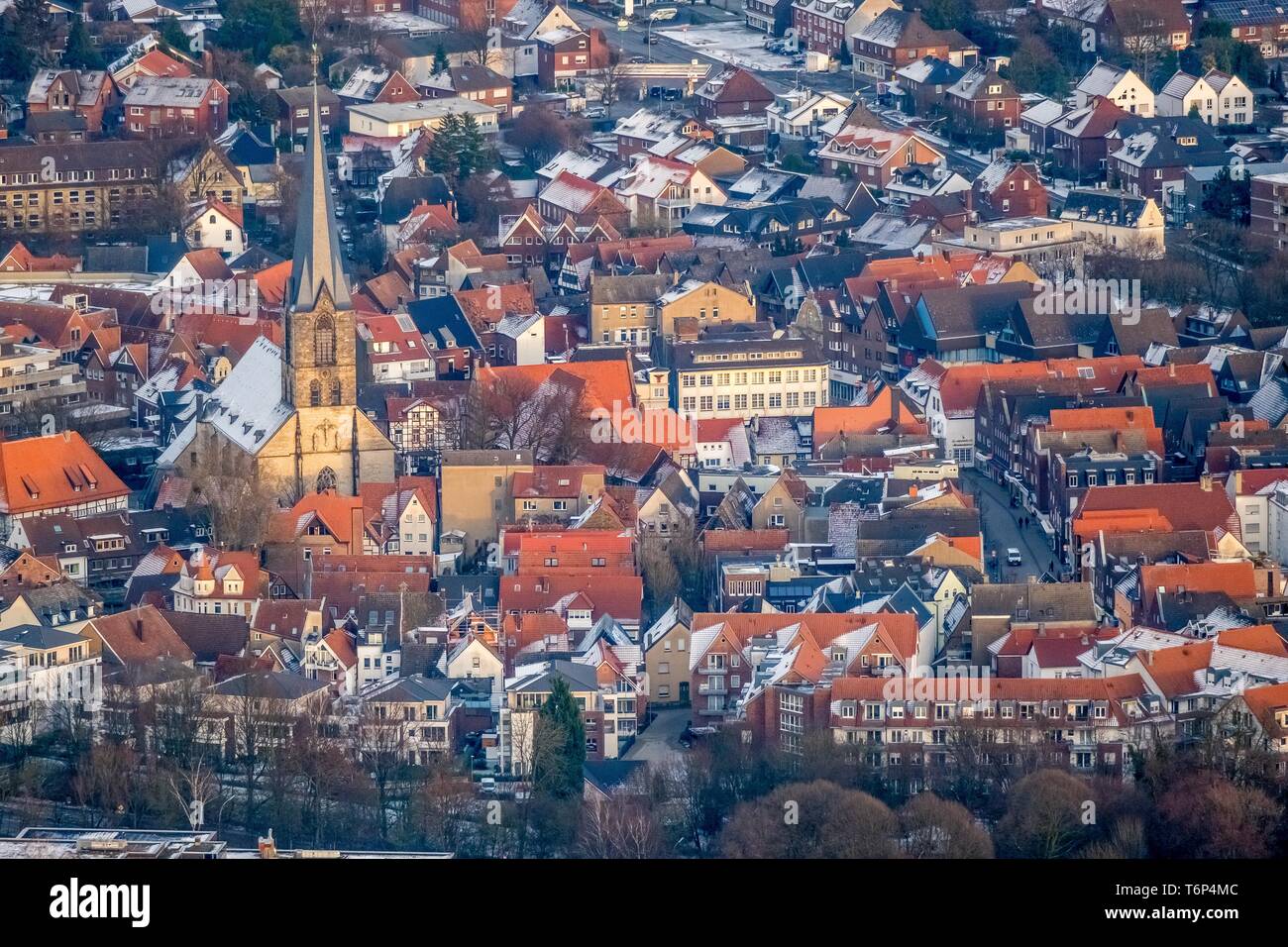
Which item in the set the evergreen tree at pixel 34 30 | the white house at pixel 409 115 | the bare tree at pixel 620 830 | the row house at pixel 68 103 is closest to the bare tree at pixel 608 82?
the white house at pixel 409 115

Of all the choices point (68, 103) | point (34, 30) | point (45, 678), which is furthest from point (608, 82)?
point (45, 678)

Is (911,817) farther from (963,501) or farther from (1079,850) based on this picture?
(963,501)

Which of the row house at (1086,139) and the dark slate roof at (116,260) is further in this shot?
the row house at (1086,139)

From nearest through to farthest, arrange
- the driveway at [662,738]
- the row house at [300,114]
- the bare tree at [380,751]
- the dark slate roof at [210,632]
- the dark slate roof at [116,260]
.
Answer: the bare tree at [380,751]
the driveway at [662,738]
the dark slate roof at [210,632]
the dark slate roof at [116,260]
the row house at [300,114]

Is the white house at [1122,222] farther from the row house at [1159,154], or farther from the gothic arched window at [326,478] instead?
the gothic arched window at [326,478]

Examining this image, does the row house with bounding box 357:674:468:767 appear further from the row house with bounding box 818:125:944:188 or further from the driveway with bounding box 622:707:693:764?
the row house with bounding box 818:125:944:188

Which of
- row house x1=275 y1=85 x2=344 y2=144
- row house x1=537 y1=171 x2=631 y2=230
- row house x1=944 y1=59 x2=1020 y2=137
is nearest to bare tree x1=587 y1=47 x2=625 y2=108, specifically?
row house x1=275 y1=85 x2=344 y2=144
